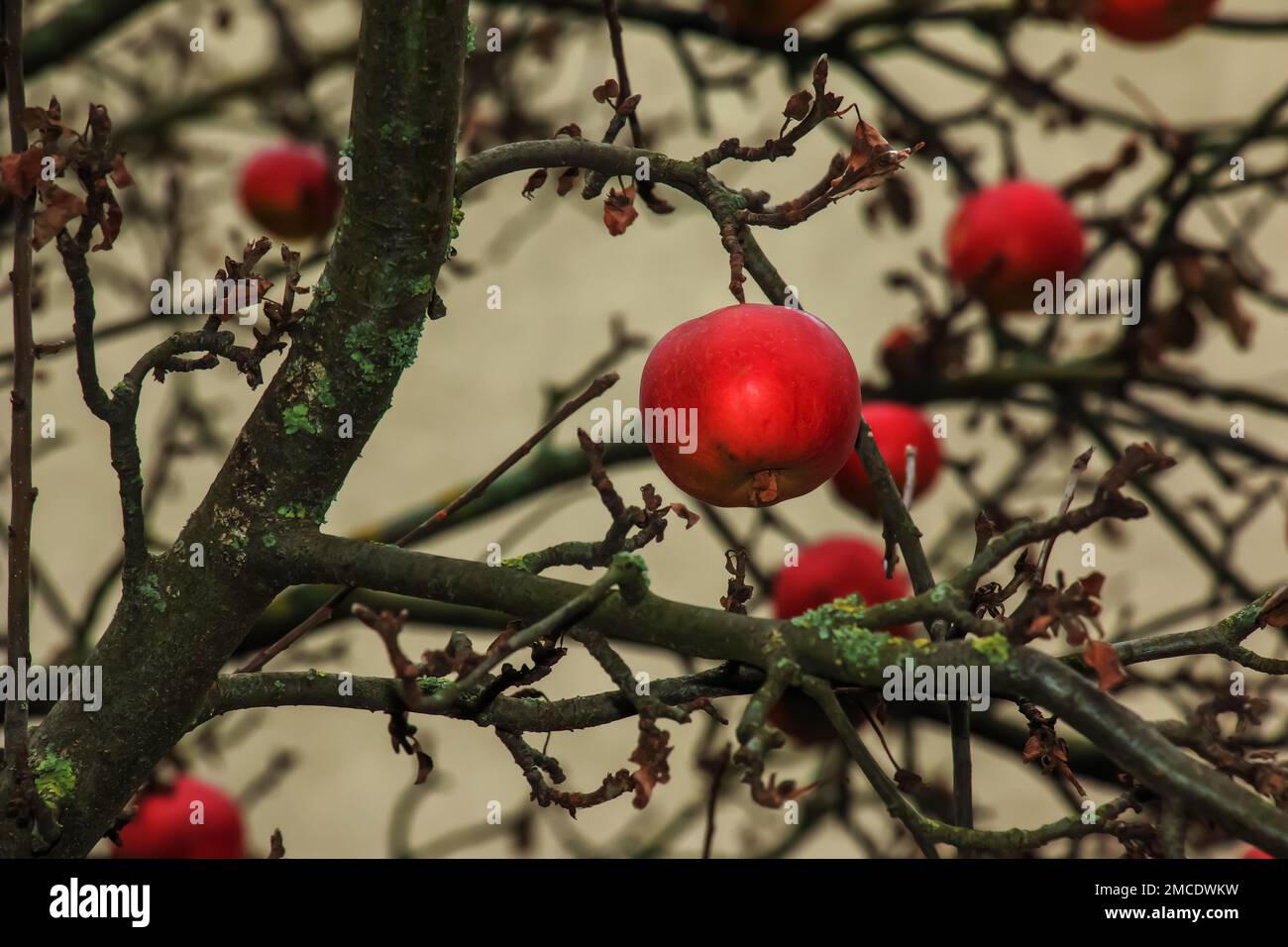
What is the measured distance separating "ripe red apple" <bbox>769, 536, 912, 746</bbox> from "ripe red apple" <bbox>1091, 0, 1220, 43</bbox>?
17.4 inches

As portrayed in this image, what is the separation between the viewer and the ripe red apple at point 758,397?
0.49 metres

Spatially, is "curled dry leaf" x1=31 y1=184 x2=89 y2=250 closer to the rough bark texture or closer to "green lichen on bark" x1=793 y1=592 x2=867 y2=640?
the rough bark texture

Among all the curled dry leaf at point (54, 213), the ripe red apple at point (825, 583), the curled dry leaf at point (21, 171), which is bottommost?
the ripe red apple at point (825, 583)

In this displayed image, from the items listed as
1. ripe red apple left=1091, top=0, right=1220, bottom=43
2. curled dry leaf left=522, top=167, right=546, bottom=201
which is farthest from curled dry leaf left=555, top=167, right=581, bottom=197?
ripe red apple left=1091, top=0, right=1220, bottom=43

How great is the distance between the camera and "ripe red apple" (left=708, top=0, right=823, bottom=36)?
1.02 meters

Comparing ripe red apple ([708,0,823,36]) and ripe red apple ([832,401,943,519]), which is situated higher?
ripe red apple ([708,0,823,36])

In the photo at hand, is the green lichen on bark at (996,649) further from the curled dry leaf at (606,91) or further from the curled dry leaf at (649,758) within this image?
the curled dry leaf at (606,91)

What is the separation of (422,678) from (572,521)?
1804mm

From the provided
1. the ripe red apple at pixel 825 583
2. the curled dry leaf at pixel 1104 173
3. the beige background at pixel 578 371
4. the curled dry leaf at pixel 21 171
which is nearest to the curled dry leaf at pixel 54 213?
the curled dry leaf at pixel 21 171

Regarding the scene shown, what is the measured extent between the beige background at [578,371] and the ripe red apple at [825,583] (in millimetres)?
1084

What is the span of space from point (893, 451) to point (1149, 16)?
42 cm

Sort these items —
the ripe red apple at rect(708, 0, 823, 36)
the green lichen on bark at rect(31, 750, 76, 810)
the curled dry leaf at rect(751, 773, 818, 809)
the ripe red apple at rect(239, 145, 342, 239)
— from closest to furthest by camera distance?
the curled dry leaf at rect(751, 773, 818, 809) < the green lichen on bark at rect(31, 750, 76, 810) < the ripe red apple at rect(708, 0, 823, 36) < the ripe red apple at rect(239, 145, 342, 239)
